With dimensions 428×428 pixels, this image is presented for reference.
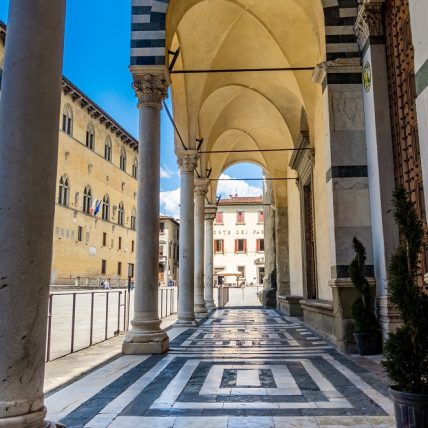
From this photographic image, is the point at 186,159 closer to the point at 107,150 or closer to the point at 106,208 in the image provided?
the point at 107,150

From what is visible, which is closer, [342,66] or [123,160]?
[342,66]

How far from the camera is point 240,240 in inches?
2154

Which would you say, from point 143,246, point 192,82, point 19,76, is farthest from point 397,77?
point 192,82

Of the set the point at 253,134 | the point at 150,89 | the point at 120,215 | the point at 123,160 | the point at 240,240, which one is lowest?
the point at 150,89

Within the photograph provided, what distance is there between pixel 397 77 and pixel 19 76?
17.5ft

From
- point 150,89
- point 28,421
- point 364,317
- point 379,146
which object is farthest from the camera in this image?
point 150,89

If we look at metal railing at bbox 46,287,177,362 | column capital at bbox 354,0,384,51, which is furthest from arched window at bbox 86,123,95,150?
column capital at bbox 354,0,384,51

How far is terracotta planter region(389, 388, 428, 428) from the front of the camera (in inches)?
114

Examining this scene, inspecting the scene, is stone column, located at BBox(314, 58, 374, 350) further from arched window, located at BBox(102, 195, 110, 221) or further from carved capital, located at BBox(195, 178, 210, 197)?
arched window, located at BBox(102, 195, 110, 221)

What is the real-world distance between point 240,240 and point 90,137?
74.7 ft

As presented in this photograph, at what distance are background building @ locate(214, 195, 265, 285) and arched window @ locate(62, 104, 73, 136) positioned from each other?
23188mm

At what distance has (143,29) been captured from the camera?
8.11 metres

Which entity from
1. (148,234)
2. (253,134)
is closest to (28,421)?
(148,234)

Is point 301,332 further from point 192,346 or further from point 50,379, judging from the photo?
point 50,379
